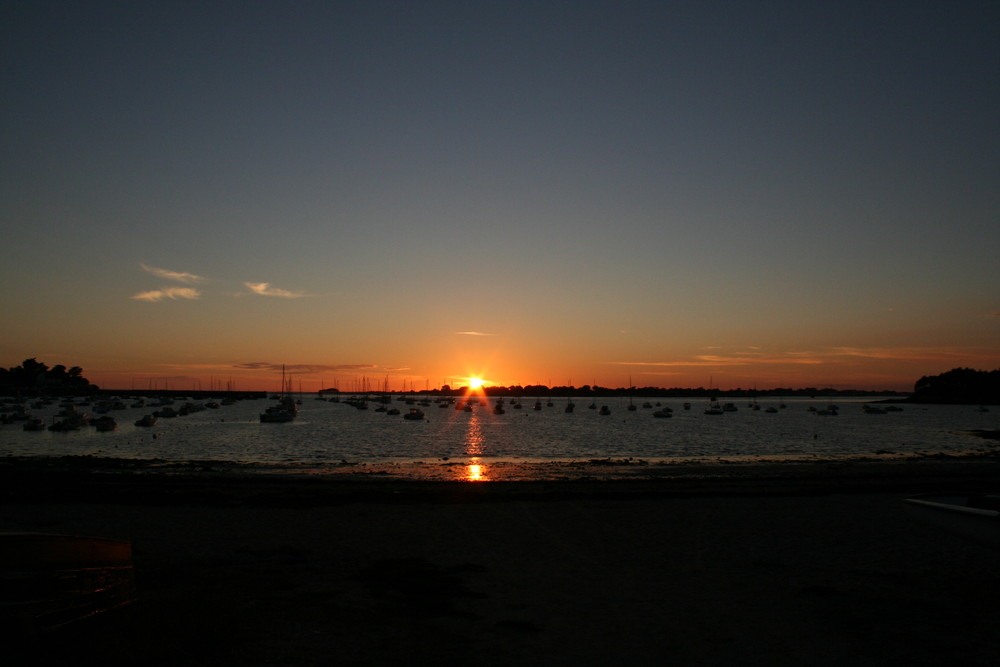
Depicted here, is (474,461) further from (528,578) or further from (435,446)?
(528,578)

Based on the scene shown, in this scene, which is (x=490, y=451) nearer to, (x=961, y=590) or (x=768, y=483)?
(x=768, y=483)

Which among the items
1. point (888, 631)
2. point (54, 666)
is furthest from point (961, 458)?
point (54, 666)

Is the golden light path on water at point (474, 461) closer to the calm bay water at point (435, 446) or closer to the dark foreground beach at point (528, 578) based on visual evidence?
the calm bay water at point (435, 446)

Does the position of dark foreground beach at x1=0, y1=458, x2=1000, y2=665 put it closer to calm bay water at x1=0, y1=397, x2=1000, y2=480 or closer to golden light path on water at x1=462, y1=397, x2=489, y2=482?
golden light path on water at x1=462, y1=397, x2=489, y2=482

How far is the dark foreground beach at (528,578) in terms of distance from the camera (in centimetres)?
921

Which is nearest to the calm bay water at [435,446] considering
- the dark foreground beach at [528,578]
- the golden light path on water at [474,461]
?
the golden light path on water at [474,461]

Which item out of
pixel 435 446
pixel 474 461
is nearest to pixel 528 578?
pixel 474 461

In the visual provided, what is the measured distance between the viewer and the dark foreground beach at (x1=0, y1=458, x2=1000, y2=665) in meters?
9.21

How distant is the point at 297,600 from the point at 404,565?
3.04 m

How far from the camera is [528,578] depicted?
1324 centimetres

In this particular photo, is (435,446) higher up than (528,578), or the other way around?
(528,578)

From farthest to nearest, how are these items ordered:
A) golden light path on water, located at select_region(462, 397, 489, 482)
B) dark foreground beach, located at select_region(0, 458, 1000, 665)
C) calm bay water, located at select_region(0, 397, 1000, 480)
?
calm bay water, located at select_region(0, 397, 1000, 480), golden light path on water, located at select_region(462, 397, 489, 482), dark foreground beach, located at select_region(0, 458, 1000, 665)

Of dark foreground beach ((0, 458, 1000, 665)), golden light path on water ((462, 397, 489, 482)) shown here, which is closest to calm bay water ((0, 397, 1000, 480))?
golden light path on water ((462, 397, 489, 482))

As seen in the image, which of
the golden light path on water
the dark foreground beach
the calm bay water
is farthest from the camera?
the calm bay water
